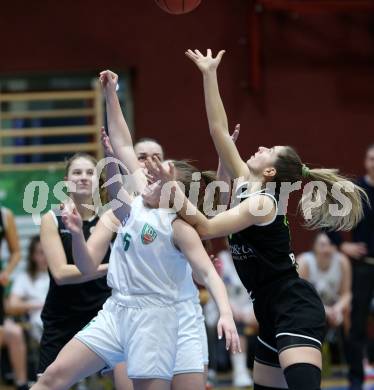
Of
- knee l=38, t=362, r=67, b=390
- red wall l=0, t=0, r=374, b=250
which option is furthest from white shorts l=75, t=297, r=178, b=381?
red wall l=0, t=0, r=374, b=250

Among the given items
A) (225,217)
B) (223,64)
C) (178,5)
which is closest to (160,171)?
(225,217)

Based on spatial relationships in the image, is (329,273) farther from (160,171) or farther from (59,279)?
(160,171)

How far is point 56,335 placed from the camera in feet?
16.7

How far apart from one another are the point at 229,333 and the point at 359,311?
157 inches

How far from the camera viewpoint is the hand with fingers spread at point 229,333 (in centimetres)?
394

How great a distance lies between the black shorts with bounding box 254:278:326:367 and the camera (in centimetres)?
428

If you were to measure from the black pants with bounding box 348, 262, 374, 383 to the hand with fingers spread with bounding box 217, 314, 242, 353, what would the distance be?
12.3ft

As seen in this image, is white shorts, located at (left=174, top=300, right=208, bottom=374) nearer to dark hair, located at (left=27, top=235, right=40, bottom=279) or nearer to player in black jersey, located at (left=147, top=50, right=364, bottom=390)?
player in black jersey, located at (left=147, top=50, right=364, bottom=390)

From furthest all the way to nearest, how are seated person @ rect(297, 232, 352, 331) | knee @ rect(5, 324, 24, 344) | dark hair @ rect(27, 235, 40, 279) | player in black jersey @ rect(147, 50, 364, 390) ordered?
1. seated person @ rect(297, 232, 352, 331)
2. dark hair @ rect(27, 235, 40, 279)
3. knee @ rect(5, 324, 24, 344)
4. player in black jersey @ rect(147, 50, 364, 390)

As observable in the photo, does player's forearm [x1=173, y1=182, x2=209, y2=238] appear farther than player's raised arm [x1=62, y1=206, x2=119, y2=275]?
No

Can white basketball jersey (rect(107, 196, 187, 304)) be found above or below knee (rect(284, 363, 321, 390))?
above

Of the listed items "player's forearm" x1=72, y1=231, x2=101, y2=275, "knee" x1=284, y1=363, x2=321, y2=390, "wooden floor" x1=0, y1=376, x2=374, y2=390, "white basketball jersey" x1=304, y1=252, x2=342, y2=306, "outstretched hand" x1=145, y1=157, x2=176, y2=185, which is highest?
"outstretched hand" x1=145, y1=157, x2=176, y2=185

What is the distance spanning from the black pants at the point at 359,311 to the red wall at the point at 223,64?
7.39 feet

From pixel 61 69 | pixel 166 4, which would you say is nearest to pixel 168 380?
pixel 166 4
